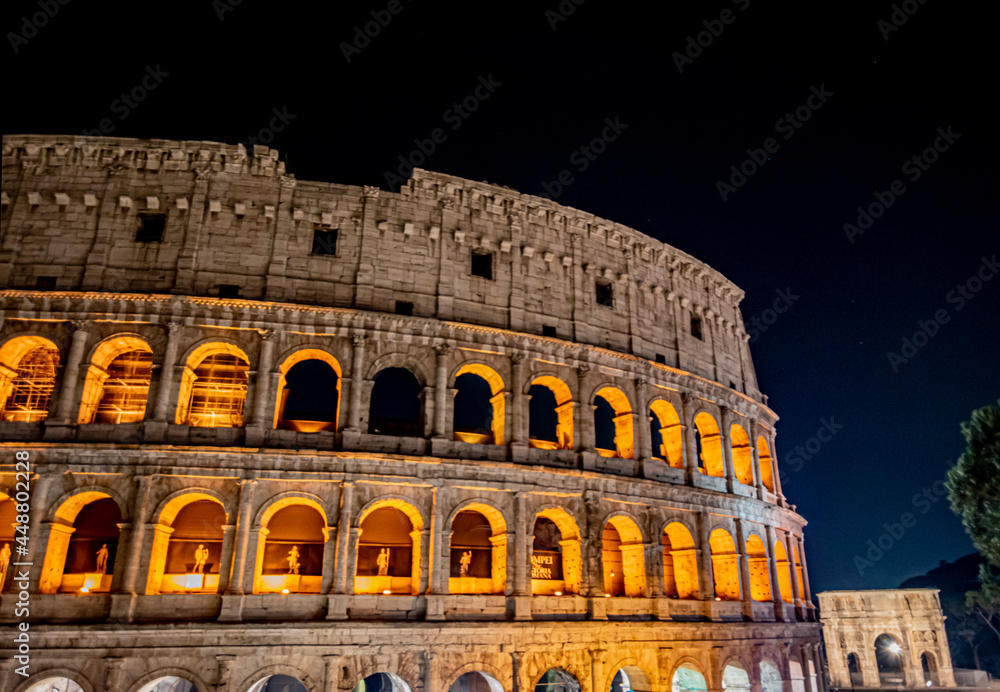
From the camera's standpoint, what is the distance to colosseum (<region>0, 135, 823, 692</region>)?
1752 centimetres

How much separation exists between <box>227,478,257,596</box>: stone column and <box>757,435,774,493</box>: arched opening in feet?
68.3

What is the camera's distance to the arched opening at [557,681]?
2189cm

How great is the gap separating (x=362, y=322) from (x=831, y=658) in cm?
4034

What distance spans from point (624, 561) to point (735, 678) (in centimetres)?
624

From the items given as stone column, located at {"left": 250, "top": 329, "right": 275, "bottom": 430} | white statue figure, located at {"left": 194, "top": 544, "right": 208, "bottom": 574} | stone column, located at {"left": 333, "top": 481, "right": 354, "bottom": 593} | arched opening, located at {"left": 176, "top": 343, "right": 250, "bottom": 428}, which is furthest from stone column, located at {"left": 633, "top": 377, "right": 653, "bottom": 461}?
white statue figure, located at {"left": 194, "top": 544, "right": 208, "bottom": 574}

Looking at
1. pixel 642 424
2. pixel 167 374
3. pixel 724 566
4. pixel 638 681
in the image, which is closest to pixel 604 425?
pixel 724 566

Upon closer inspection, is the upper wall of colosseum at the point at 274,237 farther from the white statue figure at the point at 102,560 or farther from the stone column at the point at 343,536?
the white statue figure at the point at 102,560

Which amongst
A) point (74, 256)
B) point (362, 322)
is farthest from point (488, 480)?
point (74, 256)

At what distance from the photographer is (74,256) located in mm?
20156

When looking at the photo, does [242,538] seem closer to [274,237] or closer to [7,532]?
[7,532]

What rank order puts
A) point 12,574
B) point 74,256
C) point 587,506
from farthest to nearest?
1. point 587,506
2. point 74,256
3. point 12,574

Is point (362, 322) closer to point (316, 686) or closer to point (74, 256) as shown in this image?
point (74, 256)

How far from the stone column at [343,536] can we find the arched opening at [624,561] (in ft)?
27.7

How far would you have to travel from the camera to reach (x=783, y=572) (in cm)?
2745
